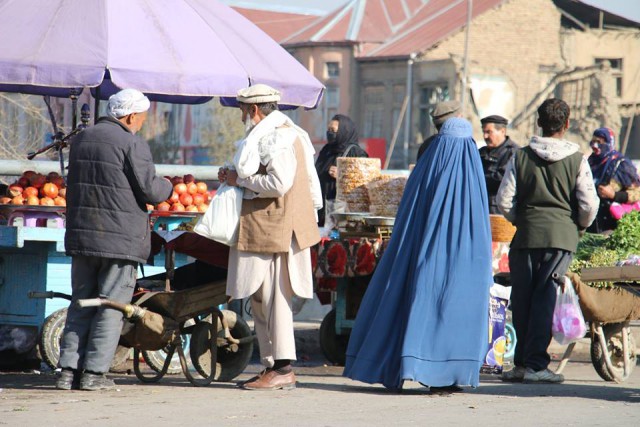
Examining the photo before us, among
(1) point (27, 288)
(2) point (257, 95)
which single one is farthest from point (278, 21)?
(2) point (257, 95)

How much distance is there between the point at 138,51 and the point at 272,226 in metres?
2.33

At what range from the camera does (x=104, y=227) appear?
800cm

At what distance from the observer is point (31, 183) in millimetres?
9844

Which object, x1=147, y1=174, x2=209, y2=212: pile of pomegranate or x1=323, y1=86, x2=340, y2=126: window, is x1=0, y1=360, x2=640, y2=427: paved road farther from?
x1=323, y1=86, x2=340, y2=126: window

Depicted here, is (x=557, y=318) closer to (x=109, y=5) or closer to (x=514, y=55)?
(x=109, y=5)

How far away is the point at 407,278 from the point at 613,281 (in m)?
1.41

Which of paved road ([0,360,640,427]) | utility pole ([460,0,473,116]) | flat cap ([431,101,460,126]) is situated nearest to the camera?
paved road ([0,360,640,427])

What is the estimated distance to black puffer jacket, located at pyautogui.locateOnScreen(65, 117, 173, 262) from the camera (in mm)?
8000

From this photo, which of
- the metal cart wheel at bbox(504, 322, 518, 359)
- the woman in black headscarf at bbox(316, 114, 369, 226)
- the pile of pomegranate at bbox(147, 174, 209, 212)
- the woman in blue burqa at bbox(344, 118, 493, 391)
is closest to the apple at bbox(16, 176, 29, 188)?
the pile of pomegranate at bbox(147, 174, 209, 212)

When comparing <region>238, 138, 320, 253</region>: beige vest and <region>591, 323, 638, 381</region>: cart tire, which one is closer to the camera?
<region>238, 138, 320, 253</region>: beige vest

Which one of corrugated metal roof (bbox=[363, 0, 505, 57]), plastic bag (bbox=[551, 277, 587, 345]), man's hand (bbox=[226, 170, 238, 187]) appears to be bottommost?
plastic bag (bbox=[551, 277, 587, 345])

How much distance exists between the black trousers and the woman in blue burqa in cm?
82

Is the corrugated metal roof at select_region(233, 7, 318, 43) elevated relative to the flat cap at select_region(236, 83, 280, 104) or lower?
elevated

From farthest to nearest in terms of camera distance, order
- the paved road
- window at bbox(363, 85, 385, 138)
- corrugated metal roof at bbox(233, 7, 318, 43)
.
Answer: corrugated metal roof at bbox(233, 7, 318, 43) < window at bbox(363, 85, 385, 138) < the paved road
